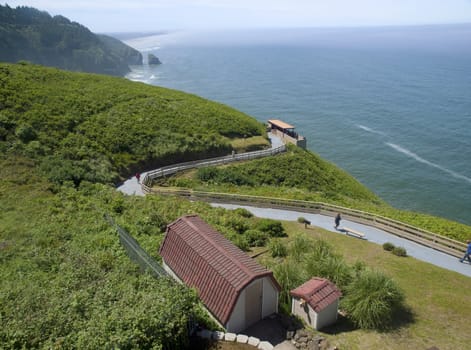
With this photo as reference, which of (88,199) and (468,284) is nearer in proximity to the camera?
(468,284)

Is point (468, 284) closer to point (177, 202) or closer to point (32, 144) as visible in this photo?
point (177, 202)

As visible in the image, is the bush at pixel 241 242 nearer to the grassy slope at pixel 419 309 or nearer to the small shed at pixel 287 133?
the grassy slope at pixel 419 309

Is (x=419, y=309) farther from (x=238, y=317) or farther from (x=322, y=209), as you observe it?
(x=322, y=209)

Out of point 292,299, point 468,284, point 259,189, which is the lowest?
point 259,189

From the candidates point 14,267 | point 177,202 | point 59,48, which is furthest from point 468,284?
point 59,48

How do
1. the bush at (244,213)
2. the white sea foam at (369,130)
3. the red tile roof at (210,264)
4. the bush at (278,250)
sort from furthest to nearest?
the white sea foam at (369,130) → the bush at (244,213) → the bush at (278,250) → the red tile roof at (210,264)

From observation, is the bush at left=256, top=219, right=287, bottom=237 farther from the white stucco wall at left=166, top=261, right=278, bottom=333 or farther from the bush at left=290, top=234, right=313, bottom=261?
the white stucco wall at left=166, top=261, right=278, bottom=333

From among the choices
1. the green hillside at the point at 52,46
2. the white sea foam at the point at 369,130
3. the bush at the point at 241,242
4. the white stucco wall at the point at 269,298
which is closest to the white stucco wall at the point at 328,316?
the white stucco wall at the point at 269,298
